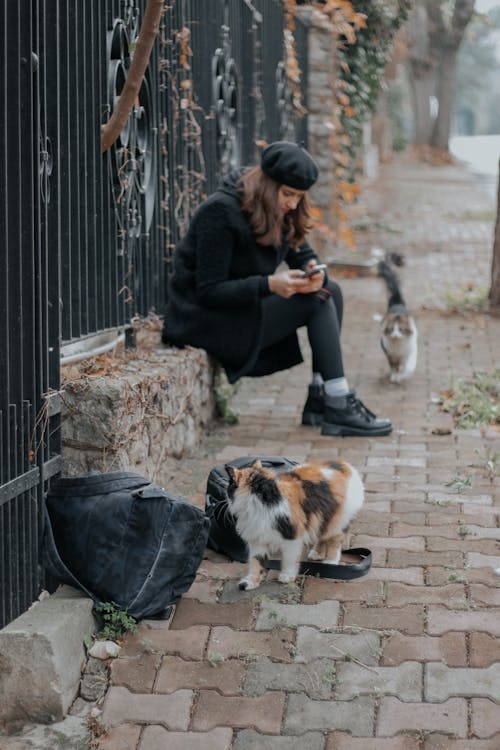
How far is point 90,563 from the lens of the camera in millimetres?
3521

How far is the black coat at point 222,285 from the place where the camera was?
555 cm

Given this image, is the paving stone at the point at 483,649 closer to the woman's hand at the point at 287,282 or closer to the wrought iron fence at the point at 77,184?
the wrought iron fence at the point at 77,184

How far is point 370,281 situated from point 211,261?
588 centimetres

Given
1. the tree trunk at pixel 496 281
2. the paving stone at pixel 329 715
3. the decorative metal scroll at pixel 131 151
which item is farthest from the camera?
the tree trunk at pixel 496 281

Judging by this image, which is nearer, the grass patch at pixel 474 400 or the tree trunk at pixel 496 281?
the grass patch at pixel 474 400

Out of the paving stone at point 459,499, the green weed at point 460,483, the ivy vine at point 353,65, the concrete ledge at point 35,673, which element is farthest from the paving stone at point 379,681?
the ivy vine at point 353,65

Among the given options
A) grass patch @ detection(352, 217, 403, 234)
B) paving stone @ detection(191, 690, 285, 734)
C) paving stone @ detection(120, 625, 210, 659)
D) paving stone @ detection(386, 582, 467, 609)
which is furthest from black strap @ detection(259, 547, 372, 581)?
grass patch @ detection(352, 217, 403, 234)

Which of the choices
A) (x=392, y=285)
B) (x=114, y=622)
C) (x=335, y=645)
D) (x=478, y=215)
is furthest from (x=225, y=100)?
(x=478, y=215)

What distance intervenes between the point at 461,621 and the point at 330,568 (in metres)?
0.54

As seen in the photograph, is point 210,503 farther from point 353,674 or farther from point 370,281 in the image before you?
point 370,281

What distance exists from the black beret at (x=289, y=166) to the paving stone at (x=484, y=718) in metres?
3.03

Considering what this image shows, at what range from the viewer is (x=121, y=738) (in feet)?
9.99

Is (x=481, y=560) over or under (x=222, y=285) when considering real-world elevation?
under

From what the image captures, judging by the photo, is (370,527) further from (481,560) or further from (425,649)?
(425,649)
